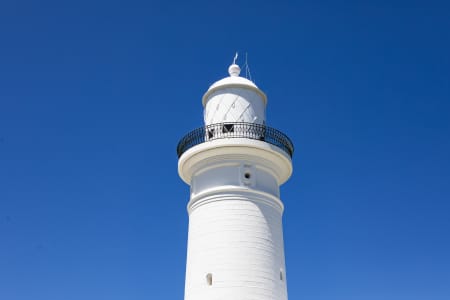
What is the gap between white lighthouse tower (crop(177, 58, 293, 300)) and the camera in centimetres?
1465

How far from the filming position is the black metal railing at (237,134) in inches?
→ 646

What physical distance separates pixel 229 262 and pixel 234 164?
320 centimetres

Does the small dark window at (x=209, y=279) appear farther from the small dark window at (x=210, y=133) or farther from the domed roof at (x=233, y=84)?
the domed roof at (x=233, y=84)

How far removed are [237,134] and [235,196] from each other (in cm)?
213

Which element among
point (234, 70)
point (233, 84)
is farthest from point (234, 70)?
point (233, 84)

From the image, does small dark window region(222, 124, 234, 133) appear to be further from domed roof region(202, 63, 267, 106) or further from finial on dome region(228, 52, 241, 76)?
finial on dome region(228, 52, 241, 76)

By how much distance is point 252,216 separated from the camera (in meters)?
15.4

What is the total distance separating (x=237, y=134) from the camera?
16.4 metres

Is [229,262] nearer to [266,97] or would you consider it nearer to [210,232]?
[210,232]

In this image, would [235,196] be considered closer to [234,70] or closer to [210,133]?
[210,133]

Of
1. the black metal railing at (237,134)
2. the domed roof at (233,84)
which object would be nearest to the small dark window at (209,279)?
the black metal railing at (237,134)

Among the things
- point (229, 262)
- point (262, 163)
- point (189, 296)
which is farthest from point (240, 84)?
point (189, 296)

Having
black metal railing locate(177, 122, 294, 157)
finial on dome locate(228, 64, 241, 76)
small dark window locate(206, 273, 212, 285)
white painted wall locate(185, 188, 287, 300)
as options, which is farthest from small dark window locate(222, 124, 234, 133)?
small dark window locate(206, 273, 212, 285)

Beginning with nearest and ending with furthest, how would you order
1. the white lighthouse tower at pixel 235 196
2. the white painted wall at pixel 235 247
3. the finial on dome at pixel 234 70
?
the white painted wall at pixel 235 247, the white lighthouse tower at pixel 235 196, the finial on dome at pixel 234 70
